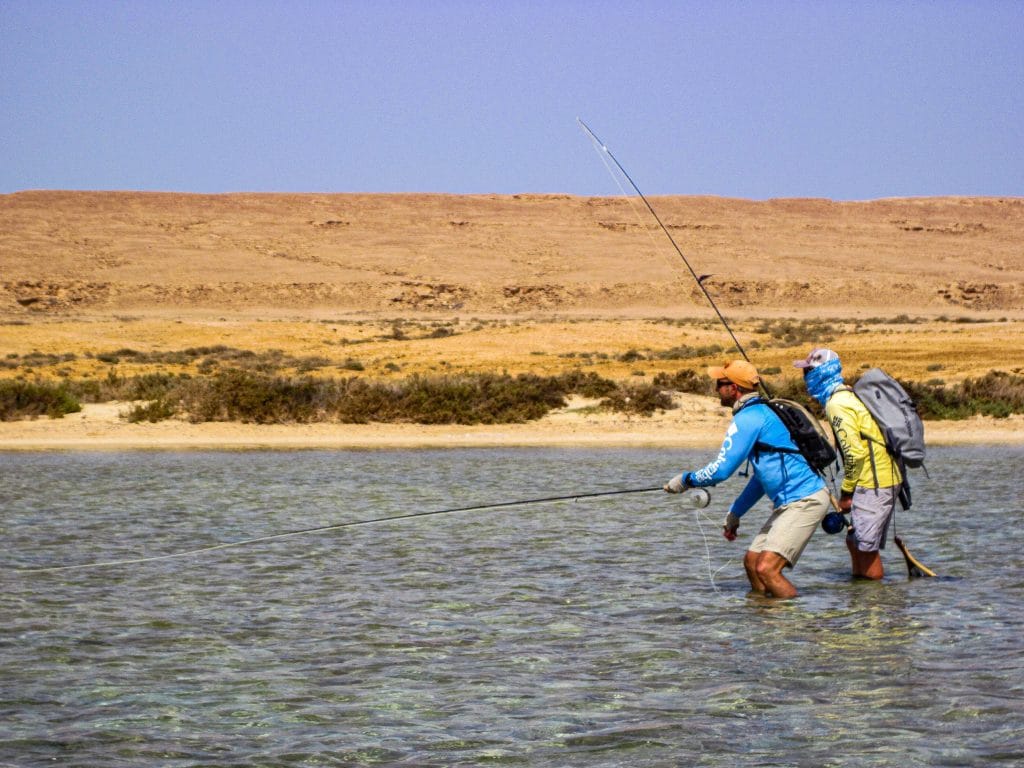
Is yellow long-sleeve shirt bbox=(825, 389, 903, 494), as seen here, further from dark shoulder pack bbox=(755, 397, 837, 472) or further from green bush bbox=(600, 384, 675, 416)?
green bush bbox=(600, 384, 675, 416)

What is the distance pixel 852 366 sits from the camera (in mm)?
37656

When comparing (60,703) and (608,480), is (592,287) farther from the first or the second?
(60,703)

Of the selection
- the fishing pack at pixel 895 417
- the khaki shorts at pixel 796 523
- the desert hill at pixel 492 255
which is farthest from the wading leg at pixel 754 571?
the desert hill at pixel 492 255

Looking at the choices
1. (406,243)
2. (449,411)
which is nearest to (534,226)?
(406,243)

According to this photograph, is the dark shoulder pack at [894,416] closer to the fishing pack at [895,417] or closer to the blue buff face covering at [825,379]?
the fishing pack at [895,417]

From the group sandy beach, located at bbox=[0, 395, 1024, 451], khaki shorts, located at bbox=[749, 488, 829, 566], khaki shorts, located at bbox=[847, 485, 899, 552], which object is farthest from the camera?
sandy beach, located at bbox=[0, 395, 1024, 451]

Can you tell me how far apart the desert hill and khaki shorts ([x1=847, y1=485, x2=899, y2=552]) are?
8842cm

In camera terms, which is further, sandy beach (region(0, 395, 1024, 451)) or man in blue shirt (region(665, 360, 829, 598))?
sandy beach (region(0, 395, 1024, 451))

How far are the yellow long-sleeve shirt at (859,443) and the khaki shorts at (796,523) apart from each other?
13.1 inches

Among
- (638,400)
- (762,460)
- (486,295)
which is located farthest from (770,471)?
(486,295)

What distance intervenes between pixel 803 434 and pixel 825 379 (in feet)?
2.46

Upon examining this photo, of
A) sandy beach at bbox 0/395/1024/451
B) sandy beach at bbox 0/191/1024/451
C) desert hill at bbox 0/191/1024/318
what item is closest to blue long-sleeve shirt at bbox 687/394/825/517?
sandy beach at bbox 0/395/1024/451

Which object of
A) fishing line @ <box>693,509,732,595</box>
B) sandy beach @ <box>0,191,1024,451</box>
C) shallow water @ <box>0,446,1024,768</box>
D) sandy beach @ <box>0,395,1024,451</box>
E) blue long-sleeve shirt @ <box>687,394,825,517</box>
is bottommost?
shallow water @ <box>0,446,1024,768</box>

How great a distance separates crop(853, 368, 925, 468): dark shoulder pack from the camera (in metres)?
8.92
